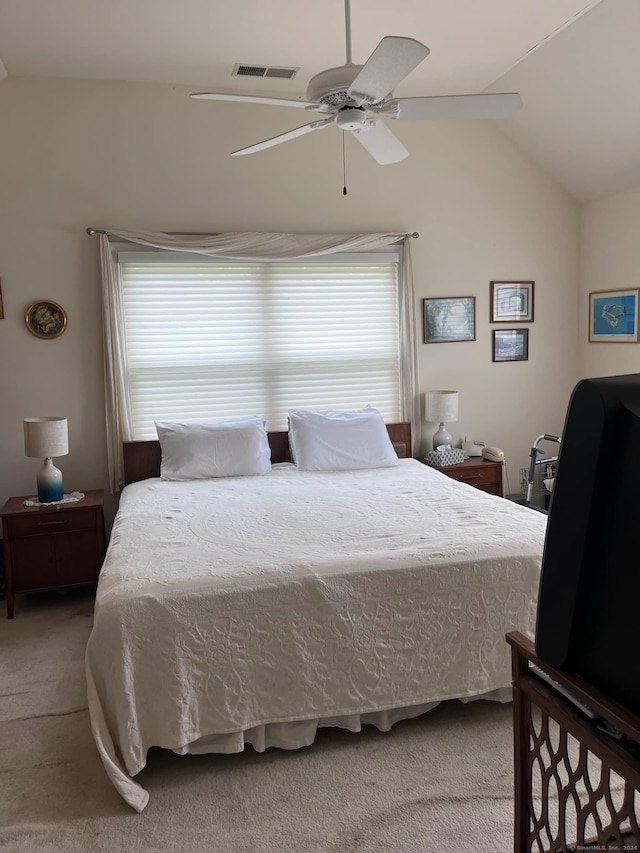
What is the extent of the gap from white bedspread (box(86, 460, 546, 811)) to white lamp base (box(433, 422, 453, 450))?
194 cm

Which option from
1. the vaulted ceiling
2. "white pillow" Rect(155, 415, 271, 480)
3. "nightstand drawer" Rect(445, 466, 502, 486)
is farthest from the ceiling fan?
"nightstand drawer" Rect(445, 466, 502, 486)

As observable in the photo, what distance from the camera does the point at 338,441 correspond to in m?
4.36

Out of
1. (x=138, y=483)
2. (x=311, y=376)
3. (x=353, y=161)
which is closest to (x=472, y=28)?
(x=353, y=161)

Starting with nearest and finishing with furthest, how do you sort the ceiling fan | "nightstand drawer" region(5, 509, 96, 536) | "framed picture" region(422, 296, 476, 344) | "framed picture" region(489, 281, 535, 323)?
the ceiling fan < "nightstand drawer" region(5, 509, 96, 536) < "framed picture" region(422, 296, 476, 344) < "framed picture" region(489, 281, 535, 323)

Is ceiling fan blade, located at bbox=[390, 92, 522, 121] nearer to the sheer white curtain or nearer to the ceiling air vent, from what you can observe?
the ceiling air vent

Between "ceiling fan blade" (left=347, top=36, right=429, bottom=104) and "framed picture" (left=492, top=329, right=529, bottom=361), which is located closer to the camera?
"ceiling fan blade" (left=347, top=36, right=429, bottom=104)

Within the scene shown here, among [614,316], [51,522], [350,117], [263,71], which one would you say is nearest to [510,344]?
[614,316]

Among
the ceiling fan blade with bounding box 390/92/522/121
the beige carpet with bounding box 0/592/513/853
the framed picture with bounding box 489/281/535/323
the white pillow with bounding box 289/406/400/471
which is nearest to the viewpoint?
the beige carpet with bounding box 0/592/513/853

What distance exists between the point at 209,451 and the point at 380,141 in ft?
7.00

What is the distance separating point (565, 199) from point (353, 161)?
5.83ft

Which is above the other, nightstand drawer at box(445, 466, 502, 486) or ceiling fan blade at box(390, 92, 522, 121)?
ceiling fan blade at box(390, 92, 522, 121)

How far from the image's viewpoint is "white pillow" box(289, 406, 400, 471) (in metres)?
4.30

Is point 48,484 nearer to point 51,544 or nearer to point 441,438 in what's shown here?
point 51,544

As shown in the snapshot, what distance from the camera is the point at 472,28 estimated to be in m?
3.59
